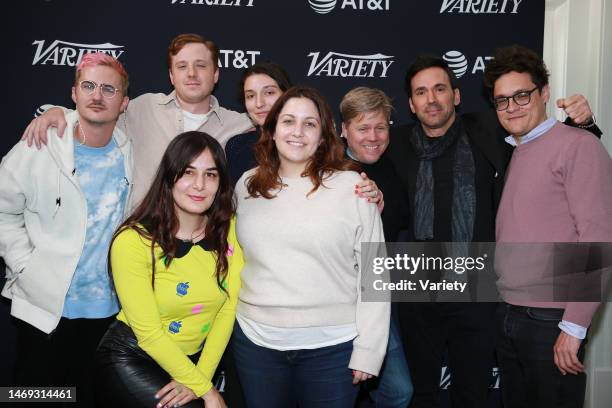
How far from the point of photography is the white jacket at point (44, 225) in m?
2.35

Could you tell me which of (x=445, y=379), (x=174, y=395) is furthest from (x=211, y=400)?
(x=445, y=379)

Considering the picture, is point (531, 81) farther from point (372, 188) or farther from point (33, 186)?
point (33, 186)

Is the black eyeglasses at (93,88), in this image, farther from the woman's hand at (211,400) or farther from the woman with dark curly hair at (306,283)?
the woman's hand at (211,400)

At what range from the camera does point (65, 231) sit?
238cm

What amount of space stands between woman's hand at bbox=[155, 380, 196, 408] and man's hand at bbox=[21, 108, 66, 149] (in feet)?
4.23

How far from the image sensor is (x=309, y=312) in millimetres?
1924

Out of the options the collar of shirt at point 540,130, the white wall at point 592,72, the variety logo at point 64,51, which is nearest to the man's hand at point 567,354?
the collar of shirt at point 540,130

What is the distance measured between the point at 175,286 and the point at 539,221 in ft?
4.96

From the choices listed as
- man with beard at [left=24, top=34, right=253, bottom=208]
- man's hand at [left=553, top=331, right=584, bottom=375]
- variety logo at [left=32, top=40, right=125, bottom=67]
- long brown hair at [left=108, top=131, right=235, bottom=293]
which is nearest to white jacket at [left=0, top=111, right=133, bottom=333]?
man with beard at [left=24, top=34, right=253, bottom=208]

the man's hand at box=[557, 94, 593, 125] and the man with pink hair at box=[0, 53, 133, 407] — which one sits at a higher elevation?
the man's hand at box=[557, 94, 593, 125]

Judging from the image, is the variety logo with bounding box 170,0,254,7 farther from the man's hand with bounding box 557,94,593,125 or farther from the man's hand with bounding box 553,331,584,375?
the man's hand with bounding box 553,331,584,375

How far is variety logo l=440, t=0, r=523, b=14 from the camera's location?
3.47 meters

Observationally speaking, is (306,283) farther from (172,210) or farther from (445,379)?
(445,379)

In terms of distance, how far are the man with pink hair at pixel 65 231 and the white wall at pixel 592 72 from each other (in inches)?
119
